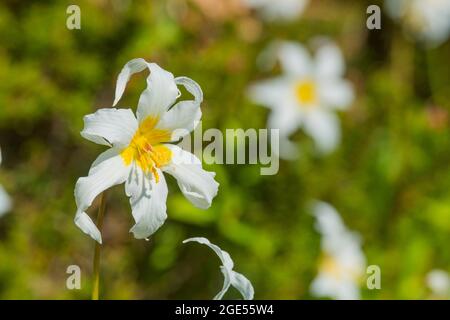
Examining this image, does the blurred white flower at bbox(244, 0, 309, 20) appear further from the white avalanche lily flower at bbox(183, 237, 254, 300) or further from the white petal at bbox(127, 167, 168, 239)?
the white avalanche lily flower at bbox(183, 237, 254, 300)

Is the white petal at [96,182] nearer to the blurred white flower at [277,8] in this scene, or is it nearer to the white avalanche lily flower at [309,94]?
the white avalanche lily flower at [309,94]

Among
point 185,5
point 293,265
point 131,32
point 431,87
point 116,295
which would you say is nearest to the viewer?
point 116,295

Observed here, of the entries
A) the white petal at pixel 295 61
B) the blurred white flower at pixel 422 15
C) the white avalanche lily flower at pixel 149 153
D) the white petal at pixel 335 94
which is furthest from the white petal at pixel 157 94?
the blurred white flower at pixel 422 15

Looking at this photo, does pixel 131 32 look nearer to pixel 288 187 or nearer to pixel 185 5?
pixel 185 5

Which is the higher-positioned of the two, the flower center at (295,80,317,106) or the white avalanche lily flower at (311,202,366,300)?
the flower center at (295,80,317,106)

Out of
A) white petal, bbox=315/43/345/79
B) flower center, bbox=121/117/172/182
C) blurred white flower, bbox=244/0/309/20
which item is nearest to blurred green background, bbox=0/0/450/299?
blurred white flower, bbox=244/0/309/20

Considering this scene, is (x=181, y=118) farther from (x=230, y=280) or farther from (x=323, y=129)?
(x=323, y=129)
